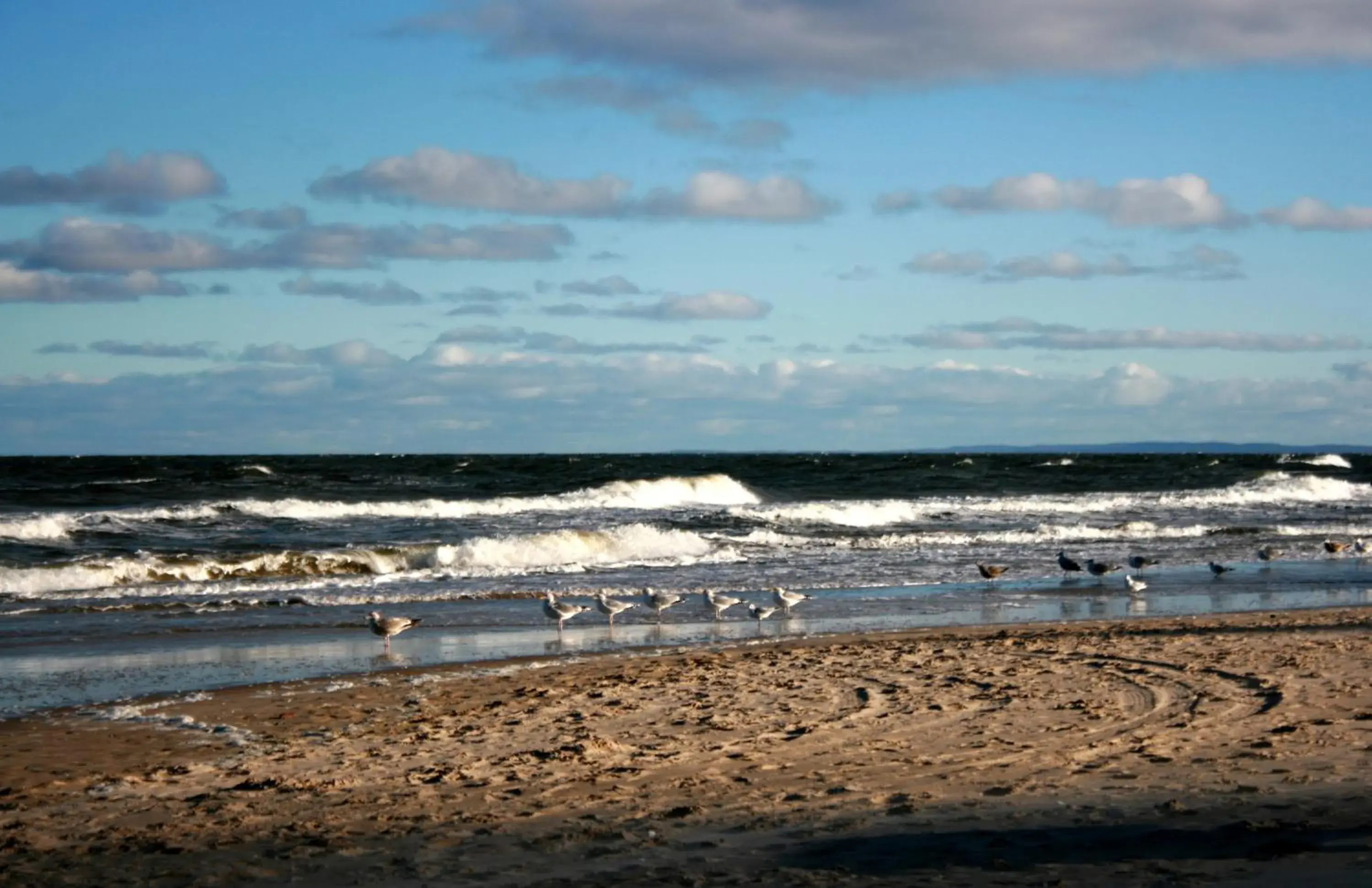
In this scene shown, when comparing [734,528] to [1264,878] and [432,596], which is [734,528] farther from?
[1264,878]

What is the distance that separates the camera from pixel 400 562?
1023 inches

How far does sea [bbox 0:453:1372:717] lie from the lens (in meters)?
15.3

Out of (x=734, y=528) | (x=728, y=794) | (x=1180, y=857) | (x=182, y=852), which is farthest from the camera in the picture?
(x=734, y=528)

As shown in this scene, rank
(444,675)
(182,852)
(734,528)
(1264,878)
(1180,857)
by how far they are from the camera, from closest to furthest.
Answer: (1264,878) → (1180,857) → (182,852) → (444,675) → (734,528)

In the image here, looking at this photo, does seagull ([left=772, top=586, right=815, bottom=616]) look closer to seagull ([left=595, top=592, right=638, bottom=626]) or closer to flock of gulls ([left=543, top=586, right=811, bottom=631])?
flock of gulls ([left=543, top=586, right=811, bottom=631])

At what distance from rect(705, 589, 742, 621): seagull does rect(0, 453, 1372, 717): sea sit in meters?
0.19

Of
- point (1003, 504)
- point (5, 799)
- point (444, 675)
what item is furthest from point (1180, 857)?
point (1003, 504)

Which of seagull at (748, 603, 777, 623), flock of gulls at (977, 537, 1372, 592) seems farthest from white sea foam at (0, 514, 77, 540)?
flock of gulls at (977, 537, 1372, 592)

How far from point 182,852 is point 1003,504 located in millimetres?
41081

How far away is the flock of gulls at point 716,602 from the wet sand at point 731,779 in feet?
10.7

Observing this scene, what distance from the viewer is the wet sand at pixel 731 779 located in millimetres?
6035

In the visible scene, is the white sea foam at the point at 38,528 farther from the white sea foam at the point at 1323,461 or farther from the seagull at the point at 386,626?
the white sea foam at the point at 1323,461

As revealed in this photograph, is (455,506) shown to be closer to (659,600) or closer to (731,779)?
(659,600)

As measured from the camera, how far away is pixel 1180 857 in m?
5.83
